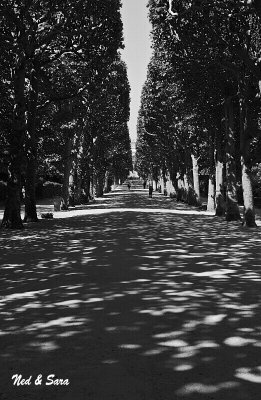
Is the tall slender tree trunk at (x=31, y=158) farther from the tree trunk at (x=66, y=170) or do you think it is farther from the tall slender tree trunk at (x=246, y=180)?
the tall slender tree trunk at (x=246, y=180)

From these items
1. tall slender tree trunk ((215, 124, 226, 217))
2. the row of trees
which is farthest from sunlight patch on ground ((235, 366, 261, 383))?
tall slender tree trunk ((215, 124, 226, 217))

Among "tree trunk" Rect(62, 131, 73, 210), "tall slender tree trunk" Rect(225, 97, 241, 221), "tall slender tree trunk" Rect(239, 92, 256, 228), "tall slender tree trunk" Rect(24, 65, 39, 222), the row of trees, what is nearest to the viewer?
the row of trees

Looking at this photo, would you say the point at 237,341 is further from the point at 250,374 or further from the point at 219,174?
the point at 219,174

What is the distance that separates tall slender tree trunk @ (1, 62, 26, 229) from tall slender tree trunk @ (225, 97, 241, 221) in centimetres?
983

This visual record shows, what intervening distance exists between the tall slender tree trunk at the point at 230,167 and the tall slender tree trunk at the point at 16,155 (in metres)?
9.83

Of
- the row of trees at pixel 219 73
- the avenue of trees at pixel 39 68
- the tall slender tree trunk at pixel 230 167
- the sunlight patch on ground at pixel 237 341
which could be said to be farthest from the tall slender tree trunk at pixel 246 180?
the sunlight patch on ground at pixel 237 341

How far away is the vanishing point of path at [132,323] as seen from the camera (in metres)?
4.16

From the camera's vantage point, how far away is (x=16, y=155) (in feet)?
61.2

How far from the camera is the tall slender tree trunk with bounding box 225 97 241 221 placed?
22.9 meters

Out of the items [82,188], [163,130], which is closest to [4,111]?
[82,188]

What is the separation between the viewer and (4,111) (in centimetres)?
1952

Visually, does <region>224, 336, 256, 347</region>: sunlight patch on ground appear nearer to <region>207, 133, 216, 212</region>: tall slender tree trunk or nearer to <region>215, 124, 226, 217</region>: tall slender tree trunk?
<region>215, 124, 226, 217</region>: tall slender tree trunk

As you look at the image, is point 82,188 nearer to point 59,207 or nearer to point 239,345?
point 59,207

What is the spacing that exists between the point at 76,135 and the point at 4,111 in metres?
16.0
